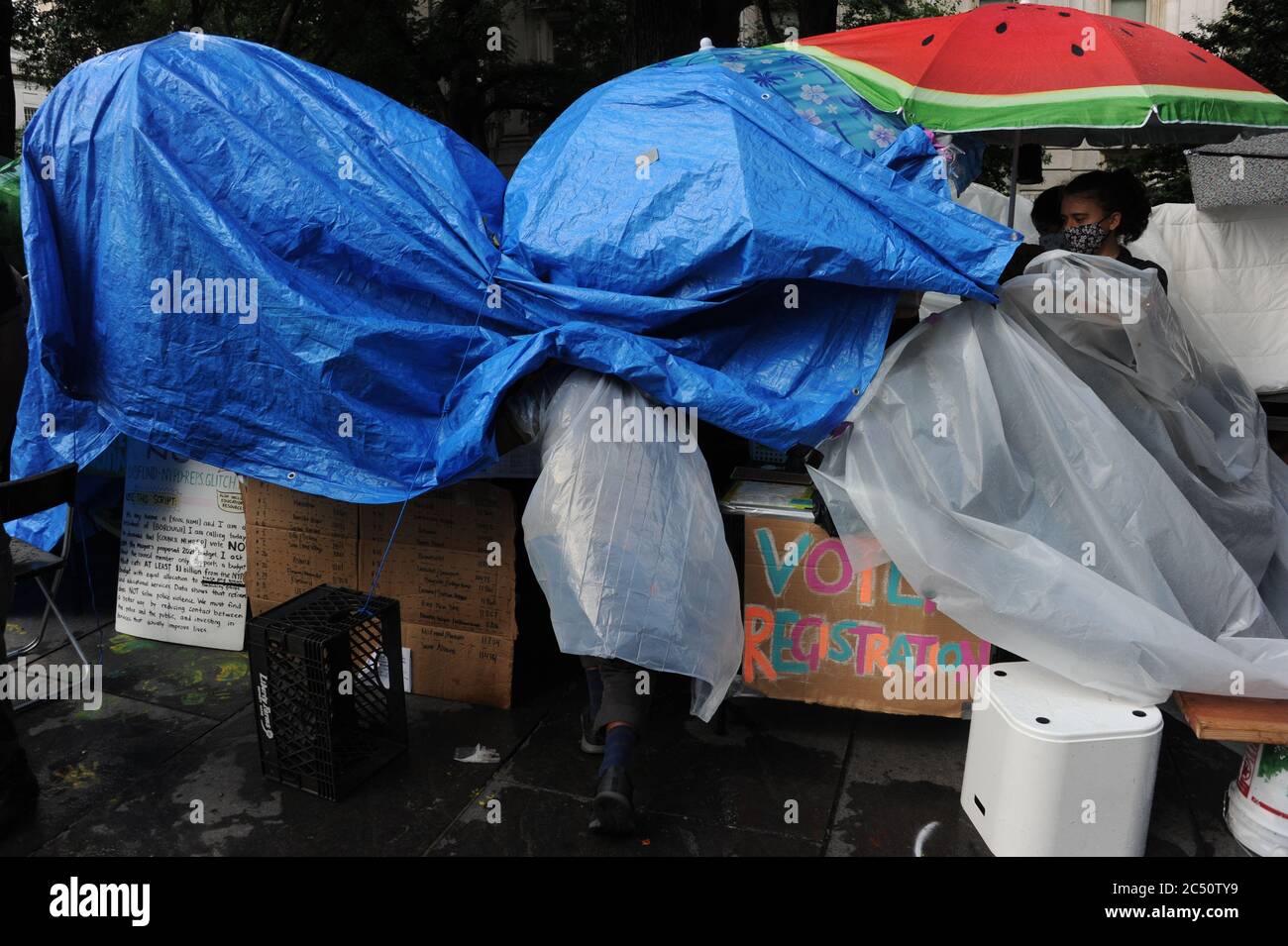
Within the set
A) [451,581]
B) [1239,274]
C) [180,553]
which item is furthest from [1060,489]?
[180,553]

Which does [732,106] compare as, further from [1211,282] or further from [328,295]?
[1211,282]

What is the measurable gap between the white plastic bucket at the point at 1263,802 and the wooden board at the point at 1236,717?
9cm

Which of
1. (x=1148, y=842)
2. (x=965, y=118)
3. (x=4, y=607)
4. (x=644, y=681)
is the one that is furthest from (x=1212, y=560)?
(x=4, y=607)

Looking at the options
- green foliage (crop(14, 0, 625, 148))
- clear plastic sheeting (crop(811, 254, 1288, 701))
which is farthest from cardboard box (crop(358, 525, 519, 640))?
green foliage (crop(14, 0, 625, 148))

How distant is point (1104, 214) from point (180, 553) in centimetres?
376

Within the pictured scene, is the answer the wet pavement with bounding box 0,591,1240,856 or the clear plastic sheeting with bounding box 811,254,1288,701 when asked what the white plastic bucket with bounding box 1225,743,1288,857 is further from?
the clear plastic sheeting with bounding box 811,254,1288,701

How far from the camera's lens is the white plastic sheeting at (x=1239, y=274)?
4.16 meters

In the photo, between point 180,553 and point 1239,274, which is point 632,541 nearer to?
point 180,553

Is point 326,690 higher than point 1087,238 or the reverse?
the reverse

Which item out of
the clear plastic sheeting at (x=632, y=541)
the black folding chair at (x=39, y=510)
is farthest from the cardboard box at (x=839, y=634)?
the black folding chair at (x=39, y=510)

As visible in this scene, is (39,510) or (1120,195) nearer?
(39,510)

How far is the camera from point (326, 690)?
2.78m

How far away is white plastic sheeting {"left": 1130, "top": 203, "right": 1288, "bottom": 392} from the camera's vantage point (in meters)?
4.16

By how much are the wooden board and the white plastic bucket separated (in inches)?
3.5
